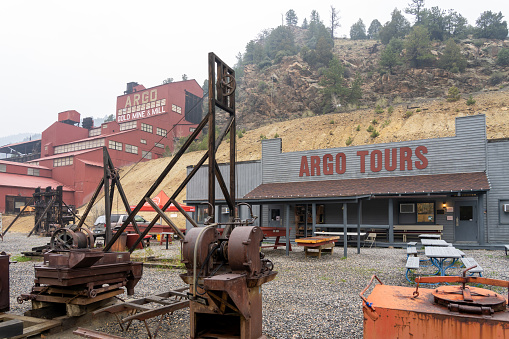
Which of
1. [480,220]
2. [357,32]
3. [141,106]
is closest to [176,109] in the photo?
[141,106]

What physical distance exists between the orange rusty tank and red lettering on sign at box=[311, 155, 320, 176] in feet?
59.0

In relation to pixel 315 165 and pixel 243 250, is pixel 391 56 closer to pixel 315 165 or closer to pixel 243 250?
pixel 315 165

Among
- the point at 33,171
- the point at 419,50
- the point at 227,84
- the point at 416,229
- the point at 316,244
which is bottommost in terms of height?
the point at 416,229

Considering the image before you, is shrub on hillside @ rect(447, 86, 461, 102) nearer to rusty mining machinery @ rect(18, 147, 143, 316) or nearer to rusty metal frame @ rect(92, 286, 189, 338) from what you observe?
rusty metal frame @ rect(92, 286, 189, 338)

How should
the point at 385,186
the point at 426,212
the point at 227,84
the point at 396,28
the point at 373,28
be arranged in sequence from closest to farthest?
1. the point at 227,84
2. the point at 385,186
3. the point at 426,212
4. the point at 396,28
5. the point at 373,28

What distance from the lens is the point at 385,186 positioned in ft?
60.3

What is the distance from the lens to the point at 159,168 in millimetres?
52281

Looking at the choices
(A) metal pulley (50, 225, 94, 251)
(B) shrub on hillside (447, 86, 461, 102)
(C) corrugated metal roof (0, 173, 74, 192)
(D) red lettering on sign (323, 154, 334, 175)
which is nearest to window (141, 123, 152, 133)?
(C) corrugated metal roof (0, 173, 74, 192)

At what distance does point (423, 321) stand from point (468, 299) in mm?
460

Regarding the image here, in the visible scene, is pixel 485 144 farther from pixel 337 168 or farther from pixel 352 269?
pixel 352 269

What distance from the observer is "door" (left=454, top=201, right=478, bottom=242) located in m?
18.3

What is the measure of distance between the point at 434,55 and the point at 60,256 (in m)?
60.5

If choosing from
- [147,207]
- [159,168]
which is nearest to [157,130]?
[159,168]

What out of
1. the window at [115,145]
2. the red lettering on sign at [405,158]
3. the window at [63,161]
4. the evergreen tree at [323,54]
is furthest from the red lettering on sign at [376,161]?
the evergreen tree at [323,54]
